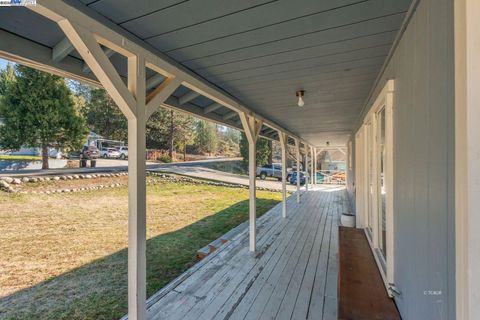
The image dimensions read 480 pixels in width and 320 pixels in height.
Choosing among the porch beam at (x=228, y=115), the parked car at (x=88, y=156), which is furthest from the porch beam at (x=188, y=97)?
the parked car at (x=88, y=156)

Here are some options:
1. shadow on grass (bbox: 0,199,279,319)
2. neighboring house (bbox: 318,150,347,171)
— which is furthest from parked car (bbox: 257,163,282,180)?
shadow on grass (bbox: 0,199,279,319)

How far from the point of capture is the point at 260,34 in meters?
1.59

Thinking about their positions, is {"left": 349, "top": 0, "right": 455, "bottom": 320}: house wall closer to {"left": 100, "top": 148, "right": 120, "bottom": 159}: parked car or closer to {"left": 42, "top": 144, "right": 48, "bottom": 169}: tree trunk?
{"left": 42, "top": 144, "right": 48, "bottom": 169}: tree trunk

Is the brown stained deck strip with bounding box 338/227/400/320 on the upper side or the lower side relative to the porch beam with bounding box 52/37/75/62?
lower

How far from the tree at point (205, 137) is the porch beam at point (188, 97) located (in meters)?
27.7

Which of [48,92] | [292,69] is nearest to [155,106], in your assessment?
[292,69]

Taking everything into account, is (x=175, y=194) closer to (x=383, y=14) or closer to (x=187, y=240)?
(x=187, y=240)

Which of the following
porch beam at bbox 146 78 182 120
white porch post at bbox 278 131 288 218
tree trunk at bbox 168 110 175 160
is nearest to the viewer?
porch beam at bbox 146 78 182 120

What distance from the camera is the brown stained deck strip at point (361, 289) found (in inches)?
59.8

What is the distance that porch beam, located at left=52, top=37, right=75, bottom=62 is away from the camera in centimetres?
158

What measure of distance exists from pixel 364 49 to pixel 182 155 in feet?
83.8

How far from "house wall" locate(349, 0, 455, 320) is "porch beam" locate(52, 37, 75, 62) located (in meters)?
2.05

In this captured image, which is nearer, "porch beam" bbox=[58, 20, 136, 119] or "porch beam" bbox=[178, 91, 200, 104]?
"porch beam" bbox=[58, 20, 136, 119]

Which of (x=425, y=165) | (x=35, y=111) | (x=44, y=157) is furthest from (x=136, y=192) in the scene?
(x=44, y=157)
